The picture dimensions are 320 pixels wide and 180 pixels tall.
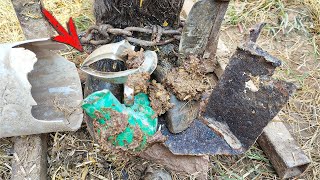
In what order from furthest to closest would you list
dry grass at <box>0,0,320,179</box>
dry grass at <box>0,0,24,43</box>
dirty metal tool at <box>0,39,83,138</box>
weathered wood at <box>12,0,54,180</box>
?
dry grass at <box>0,0,24,43</box> → dry grass at <box>0,0,320,179</box> → weathered wood at <box>12,0,54,180</box> → dirty metal tool at <box>0,39,83,138</box>

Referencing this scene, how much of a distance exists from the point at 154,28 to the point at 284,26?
145 centimetres

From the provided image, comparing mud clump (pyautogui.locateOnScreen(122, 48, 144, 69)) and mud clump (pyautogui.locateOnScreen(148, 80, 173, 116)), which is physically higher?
mud clump (pyautogui.locateOnScreen(122, 48, 144, 69))

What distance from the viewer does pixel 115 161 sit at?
6.13 ft

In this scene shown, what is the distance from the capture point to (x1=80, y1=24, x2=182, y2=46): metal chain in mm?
1679

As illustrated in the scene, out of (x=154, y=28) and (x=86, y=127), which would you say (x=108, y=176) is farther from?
(x=154, y=28)

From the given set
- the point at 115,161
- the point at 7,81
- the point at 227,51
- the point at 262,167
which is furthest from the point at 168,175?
the point at 227,51

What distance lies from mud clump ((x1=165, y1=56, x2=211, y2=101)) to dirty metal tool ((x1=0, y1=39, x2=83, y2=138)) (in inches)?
17.3

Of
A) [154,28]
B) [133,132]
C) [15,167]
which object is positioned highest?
[154,28]

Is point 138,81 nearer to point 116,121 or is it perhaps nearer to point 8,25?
point 116,121

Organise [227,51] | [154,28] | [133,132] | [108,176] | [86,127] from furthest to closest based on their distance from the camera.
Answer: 1. [227,51]
2. [86,127]
3. [108,176]
4. [154,28]
5. [133,132]

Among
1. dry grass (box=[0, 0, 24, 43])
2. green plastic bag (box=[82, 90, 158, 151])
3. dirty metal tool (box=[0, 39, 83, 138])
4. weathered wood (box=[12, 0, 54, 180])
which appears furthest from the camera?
dry grass (box=[0, 0, 24, 43])

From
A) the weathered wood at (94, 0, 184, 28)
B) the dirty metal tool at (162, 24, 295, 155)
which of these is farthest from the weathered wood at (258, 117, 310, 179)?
the weathered wood at (94, 0, 184, 28)

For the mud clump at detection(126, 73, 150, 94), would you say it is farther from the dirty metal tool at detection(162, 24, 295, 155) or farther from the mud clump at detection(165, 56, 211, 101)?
the dirty metal tool at detection(162, 24, 295, 155)

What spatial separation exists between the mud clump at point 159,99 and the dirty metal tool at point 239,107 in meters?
0.14
